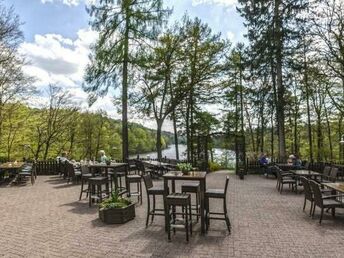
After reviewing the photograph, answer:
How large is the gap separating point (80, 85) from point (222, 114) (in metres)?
11.1

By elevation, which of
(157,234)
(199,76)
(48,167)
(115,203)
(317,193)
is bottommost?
A: (157,234)

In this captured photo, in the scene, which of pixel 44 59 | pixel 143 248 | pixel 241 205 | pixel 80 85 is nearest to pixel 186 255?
pixel 143 248

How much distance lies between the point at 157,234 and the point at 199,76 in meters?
14.1

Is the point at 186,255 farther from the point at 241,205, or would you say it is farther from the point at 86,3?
the point at 86,3

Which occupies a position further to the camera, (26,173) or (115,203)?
(26,173)

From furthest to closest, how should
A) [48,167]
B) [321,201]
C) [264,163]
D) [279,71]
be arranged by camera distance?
[279,71], [48,167], [264,163], [321,201]

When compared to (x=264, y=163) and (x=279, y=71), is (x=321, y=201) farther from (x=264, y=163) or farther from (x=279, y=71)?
(x=279, y=71)

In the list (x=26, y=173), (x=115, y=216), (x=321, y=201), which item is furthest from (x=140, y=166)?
(x=321, y=201)

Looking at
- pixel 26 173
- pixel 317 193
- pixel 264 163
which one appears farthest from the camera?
pixel 264 163

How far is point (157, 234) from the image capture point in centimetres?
539

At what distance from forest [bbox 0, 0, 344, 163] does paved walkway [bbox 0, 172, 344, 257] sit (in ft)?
28.9

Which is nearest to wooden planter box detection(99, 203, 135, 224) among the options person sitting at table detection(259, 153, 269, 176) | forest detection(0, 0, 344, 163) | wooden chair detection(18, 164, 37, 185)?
wooden chair detection(18, 164, 37, 185)

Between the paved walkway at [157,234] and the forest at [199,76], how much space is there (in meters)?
8.81

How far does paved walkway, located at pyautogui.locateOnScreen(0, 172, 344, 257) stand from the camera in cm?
451
